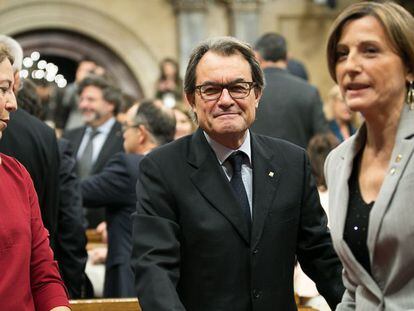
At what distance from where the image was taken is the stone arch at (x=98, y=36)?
1258 centimetres

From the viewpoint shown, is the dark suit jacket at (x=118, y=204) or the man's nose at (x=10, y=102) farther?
the dark suit jacket at (x=118, y=204)

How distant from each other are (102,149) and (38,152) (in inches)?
105

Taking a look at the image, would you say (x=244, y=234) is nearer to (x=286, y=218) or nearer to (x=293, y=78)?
(x=286, y=218)

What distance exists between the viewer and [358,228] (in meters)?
2.98

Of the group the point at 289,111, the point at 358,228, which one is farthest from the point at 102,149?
the point at 358,228

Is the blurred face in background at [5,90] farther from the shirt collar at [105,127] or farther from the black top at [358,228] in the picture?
the shirt collar at [105,127]

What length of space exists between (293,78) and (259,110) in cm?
46

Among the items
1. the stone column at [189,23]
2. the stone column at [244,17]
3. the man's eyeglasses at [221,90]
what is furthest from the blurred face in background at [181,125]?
the stone column at [244,17]

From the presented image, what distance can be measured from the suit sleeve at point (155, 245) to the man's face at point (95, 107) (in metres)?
4.33

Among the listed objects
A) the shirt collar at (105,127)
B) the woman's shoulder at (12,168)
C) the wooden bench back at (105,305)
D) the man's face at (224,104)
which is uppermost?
the man's face at (224,104)

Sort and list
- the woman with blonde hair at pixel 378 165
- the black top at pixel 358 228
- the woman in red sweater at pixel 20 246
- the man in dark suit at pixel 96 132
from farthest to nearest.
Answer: the man in dark suit at pixel 96 132
the woman in red sweater at pixel 20 246
the black top at pixel 358 228
the woman with blonde hair at pixel 378 165

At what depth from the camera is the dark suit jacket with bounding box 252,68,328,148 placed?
6973 mm

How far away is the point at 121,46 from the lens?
503 inches

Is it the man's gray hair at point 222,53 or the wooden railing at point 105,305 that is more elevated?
the man's gray hair at point 222,53
